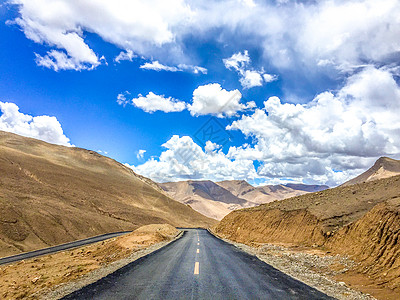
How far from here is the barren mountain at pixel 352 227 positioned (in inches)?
459

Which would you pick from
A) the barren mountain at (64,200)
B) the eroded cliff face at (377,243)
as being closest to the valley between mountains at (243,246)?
the eroded cliff face at (377,243)

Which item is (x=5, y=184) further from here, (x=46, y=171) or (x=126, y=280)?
(x=126, y=280)

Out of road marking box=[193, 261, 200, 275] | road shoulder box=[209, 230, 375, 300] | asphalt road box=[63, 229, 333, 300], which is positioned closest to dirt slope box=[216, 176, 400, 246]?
road shoulder box=[209, 230, 375, 300]

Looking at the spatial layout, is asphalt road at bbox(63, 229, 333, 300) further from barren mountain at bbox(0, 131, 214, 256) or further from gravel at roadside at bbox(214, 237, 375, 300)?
barren mountain at bbox(0, 131, 214, 256)

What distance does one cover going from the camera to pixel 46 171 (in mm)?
82312

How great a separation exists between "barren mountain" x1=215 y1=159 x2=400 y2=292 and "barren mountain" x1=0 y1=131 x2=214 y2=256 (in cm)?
3023

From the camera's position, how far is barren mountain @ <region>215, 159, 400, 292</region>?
459 inches

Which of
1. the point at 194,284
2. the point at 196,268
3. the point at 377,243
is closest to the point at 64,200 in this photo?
the point at 196,268

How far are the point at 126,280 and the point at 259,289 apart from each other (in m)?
4.61

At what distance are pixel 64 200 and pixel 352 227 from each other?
66.3 meters

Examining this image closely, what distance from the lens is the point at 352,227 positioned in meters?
17.4

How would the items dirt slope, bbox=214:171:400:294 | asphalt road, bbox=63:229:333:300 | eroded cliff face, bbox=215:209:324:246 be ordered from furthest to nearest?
eroded cliff face, bbox=215:209:324:246
dirt slope, bbox=214:171:400:294
asphalt road, bbox=63:229:333:300

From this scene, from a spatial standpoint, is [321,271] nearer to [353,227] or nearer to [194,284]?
[353,227]

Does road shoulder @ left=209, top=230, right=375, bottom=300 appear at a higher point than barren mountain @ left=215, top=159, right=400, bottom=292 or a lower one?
lower
